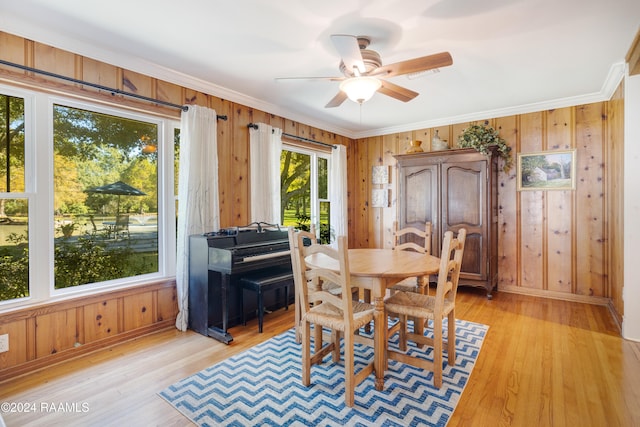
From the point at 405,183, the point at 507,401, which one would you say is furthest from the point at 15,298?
the point at 405,183

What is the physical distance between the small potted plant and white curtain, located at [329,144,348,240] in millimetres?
1714

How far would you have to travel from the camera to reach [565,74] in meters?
3.14

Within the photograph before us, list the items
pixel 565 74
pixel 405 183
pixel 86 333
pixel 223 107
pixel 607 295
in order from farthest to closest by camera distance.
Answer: pixel 405 183
pixel 607 295
pixel 223 107
pixel 565 74
pixel 86 333

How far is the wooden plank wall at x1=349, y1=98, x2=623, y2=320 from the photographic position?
11.9ft

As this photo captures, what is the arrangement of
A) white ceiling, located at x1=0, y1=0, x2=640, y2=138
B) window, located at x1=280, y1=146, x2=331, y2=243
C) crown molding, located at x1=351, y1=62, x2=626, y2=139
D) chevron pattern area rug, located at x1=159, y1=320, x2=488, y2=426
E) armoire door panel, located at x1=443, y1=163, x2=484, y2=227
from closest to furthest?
chevron pattern area rug, located at x1=159, y1=320, x2=488, y2=426 → white ceiling, located at x1=0, y1=0, x2=640, y2=138 → crown molding, located at x1=351, y1=62, x2=626, y2=139 → armoire door panel, located at x1=443, y1=163, x2=484, y2=227 → window, located at x1=280, y1=146, x2=331, y2=243

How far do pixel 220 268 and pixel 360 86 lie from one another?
187 cm

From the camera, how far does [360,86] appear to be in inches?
Result: 89.9

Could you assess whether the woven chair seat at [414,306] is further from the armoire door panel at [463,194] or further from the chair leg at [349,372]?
the armoire door panel at [463,194]

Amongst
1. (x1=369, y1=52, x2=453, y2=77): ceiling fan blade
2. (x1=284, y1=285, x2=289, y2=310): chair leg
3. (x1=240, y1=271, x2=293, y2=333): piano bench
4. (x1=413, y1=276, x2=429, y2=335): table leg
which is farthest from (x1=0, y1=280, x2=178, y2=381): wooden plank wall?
(x1=369, y1=52, x2=453, y2=77): ceiling fan blade

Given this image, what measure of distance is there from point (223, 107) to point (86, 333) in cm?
242

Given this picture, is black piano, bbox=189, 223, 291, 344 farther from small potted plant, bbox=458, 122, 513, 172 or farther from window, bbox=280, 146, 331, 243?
small potted plant, bbox=458, 122, 513, 172

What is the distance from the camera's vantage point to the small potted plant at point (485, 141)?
161 inches

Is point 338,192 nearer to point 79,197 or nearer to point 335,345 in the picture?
point 335,345

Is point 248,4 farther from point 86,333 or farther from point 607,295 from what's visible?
point 607,295
